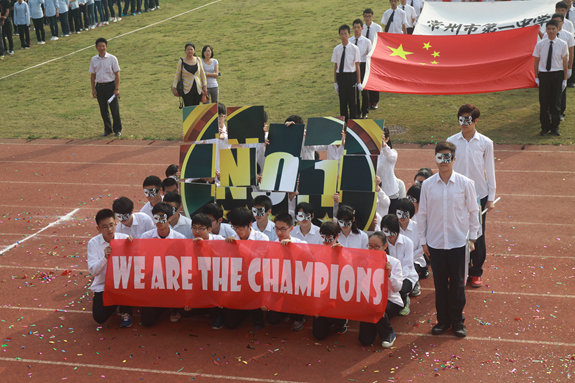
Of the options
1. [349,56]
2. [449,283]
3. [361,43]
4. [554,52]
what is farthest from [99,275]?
[554,52]

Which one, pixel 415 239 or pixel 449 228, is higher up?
pixel 449 228

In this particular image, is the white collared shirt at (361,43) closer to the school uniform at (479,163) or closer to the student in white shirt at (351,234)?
the school uniform at (479,163)

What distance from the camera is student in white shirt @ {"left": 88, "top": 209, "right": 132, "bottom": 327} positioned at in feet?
21.4

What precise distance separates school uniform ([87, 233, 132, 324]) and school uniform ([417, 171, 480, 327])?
3465 mm

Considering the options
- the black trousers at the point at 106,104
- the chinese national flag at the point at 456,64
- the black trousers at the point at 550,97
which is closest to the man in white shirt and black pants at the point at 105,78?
the black trousers at the point at 106,104

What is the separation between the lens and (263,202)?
23.3 ft

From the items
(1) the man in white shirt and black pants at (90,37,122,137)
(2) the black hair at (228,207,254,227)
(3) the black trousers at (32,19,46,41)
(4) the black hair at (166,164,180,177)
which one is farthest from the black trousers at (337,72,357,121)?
(3) the black trousers at (32,19,46,41)

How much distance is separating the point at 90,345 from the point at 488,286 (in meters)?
4.77

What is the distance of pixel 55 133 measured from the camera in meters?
15.1

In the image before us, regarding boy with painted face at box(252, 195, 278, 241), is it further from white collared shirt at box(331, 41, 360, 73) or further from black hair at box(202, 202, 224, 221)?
white collared shirt at box(331, 41, 360, 73)

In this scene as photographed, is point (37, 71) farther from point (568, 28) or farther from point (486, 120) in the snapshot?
point (568, 28)

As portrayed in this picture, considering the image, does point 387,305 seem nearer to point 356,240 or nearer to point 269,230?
point 356,240

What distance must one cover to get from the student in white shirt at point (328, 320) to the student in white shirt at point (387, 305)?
285 mm

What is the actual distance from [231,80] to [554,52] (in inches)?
392
